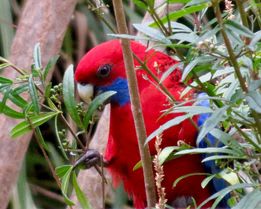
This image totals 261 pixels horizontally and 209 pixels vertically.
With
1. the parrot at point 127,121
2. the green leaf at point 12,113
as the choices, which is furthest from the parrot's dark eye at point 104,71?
the green leaf at point 12,113

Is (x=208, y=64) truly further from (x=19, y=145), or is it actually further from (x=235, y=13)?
(x=19, y=145)

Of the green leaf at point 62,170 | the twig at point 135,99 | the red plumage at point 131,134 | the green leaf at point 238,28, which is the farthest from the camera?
the red plumage at point 131,134

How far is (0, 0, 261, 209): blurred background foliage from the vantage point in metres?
0.81

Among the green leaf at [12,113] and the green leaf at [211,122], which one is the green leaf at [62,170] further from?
the green leaf at [211,122]

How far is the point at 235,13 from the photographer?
0.85 meters

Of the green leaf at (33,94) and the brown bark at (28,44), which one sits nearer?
the green leaf at (33,94)

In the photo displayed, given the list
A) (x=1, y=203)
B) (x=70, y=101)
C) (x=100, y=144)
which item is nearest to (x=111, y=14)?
(x=100, y=144)

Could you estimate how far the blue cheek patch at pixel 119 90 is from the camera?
60.7 inches

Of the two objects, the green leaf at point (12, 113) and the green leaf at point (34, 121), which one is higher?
the green leaf at point (12, 113)

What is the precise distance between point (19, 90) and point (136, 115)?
0.51 ft

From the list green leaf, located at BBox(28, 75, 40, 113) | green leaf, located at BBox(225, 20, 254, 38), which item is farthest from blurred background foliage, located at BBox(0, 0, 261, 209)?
green leaf, located at BBox(28, 75, 40, 113)

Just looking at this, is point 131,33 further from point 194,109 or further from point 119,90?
point 194,109

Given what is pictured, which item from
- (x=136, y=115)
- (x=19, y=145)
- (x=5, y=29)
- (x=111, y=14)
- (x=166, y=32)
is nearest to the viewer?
(x=166, y=32)

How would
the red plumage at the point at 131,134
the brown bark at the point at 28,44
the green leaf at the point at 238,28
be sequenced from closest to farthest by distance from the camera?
Answer: the green leaf at the point at 238,28
the red plumage at the point at 131,134
the brown bark at the point at 28,44
